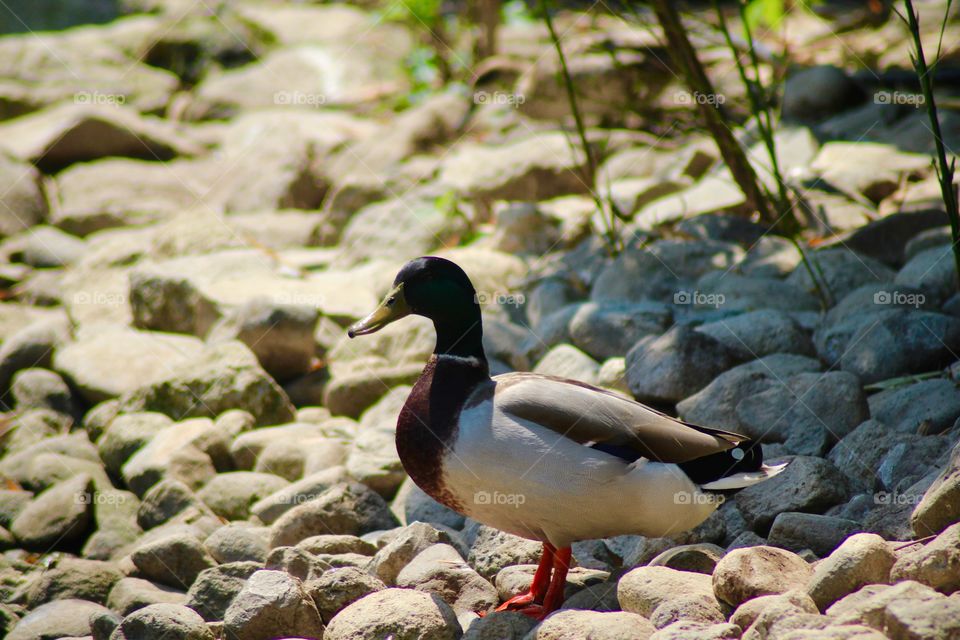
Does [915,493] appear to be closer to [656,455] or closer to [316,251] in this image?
[656,455]

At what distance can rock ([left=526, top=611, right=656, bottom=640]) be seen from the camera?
255 cm

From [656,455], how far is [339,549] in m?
1.20

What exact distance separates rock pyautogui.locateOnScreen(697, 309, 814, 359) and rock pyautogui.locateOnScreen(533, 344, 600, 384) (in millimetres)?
514

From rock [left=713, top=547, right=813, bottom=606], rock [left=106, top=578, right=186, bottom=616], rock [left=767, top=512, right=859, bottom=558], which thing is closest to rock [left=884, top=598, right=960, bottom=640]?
rock [left=713, top=547, right=813, bottom=606]

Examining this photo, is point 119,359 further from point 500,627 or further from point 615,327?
point 500,627

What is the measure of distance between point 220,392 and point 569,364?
66.0 inches

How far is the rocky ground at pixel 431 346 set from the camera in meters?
3.01

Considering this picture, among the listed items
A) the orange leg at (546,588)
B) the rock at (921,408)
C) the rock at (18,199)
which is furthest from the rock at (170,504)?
the rock at (18,199)

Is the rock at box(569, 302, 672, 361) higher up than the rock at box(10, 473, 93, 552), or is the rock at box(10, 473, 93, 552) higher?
the rock at box(569, 302, 672, 361)

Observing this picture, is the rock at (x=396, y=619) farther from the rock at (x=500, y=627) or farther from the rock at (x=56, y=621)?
the rock at (x=56, y=621)

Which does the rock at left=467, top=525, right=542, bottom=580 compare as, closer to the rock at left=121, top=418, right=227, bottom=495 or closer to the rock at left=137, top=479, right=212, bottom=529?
the rock at left=137, top=479, right=212, bottom=529

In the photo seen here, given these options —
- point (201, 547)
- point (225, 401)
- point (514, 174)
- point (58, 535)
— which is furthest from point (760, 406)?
point (514, 174)

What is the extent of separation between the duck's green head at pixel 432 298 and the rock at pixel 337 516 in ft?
2.59

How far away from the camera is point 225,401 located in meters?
4.94
